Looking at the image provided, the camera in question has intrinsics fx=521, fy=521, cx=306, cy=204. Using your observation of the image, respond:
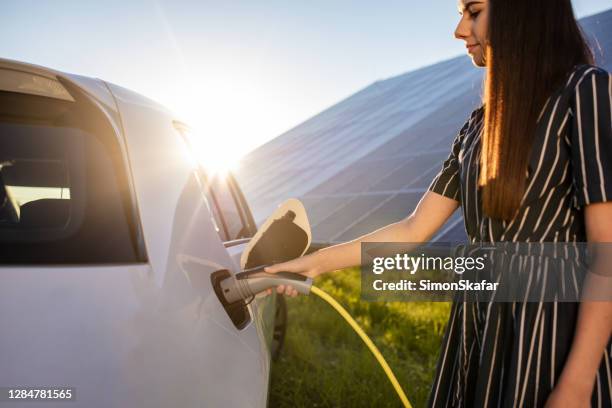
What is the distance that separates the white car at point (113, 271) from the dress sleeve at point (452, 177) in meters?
0.64

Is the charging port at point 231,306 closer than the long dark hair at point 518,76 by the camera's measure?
No

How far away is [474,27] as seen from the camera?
129cm

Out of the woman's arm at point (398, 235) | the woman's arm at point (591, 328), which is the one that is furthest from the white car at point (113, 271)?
the woman's arm at point (591, 328)

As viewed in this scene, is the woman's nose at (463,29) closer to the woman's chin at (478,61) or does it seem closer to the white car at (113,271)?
the woman's chin at (478,61)

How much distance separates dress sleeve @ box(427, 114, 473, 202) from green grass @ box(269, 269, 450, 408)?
1139 millimetres

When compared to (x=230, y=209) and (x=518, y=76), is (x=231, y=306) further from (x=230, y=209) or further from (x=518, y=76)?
(x=230, y=209)

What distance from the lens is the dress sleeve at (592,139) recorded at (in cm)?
102

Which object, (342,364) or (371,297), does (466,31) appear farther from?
(371,297)

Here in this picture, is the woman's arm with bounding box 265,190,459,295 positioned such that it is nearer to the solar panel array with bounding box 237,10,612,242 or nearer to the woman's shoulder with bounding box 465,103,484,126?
the woman's shoulder with bounding box 465,103,484,126

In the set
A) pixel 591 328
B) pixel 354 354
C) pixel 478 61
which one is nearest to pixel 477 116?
pixel 478 61

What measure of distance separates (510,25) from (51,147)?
1.30m

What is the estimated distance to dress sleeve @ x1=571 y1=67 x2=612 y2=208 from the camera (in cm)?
102

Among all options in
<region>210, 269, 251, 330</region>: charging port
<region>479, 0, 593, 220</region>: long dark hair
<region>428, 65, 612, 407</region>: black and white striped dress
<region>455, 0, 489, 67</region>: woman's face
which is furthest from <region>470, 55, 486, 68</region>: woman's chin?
<region>210, 269, 251, 330</region>: charging port

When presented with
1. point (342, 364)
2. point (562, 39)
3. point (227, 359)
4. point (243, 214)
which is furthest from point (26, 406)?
point (342, 364)
